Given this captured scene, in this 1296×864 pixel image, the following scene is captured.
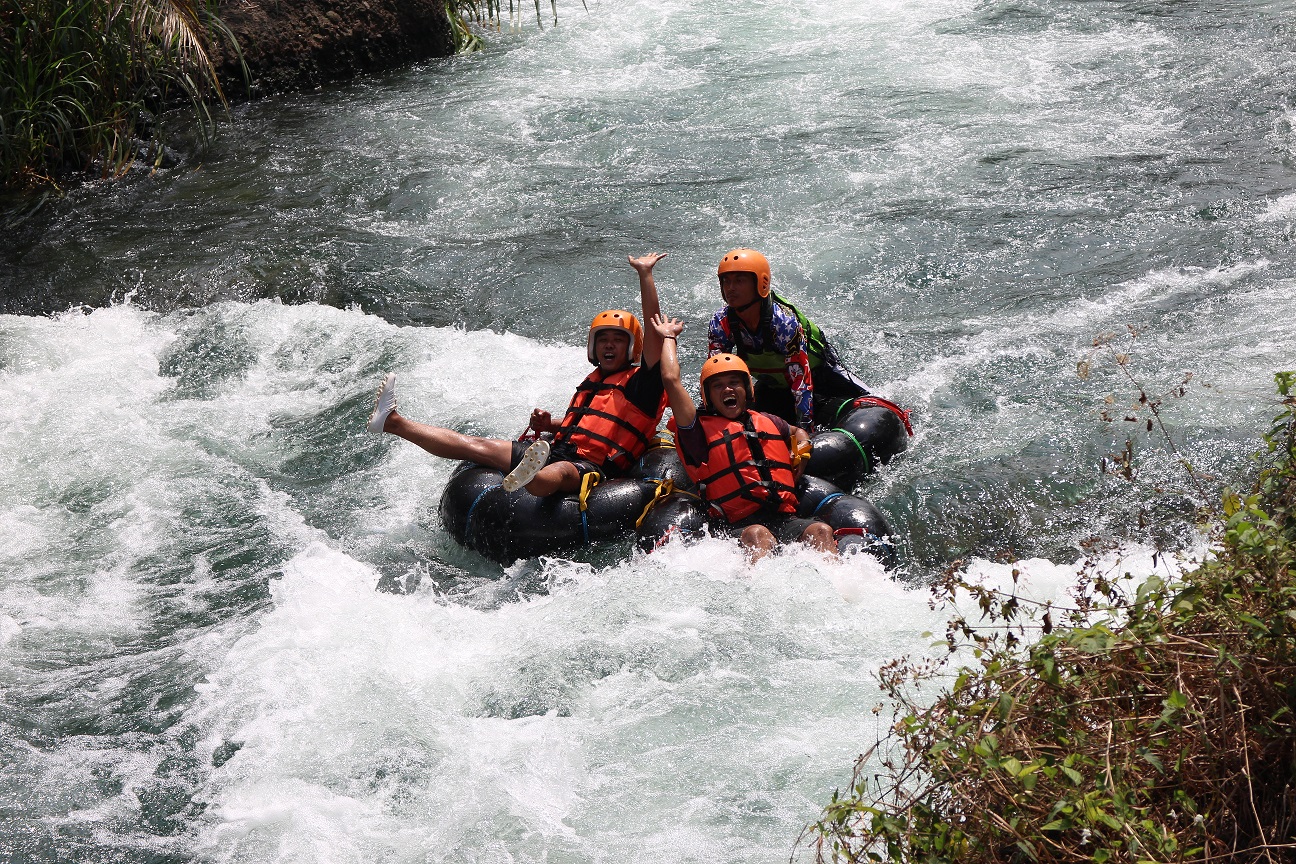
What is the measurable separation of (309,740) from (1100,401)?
15.3 ft

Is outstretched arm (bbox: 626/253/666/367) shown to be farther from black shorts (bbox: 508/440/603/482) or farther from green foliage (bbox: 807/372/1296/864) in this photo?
green foliage (bbox: 807/372/1296/864)

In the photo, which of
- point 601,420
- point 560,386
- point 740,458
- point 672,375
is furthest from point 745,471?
point 560,386

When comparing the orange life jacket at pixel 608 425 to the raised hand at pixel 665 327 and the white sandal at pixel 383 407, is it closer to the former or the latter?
the raised hand at pixel 665 327

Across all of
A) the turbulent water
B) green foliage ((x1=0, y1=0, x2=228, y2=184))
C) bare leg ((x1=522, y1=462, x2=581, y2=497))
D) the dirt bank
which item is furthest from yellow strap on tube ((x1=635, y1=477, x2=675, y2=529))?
the dirt bank

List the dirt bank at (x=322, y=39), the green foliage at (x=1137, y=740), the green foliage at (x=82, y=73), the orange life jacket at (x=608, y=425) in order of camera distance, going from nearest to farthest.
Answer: the green foliage at (x=1137, y=740) → the orange life jacket at (x=608, y=425) → the green foliage at (x=82, y=73) → the dirt bank at (x=322, y=39)

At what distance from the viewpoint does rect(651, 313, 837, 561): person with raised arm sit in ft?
18.2

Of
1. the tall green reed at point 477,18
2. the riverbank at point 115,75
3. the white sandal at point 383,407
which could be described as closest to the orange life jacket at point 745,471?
the white sandal at point 383,407

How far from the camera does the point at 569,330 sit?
26.6ft

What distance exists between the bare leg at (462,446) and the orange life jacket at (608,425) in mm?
304

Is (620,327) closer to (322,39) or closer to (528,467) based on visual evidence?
(528,467)

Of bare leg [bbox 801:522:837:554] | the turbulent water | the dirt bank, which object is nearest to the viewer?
the turbulent water

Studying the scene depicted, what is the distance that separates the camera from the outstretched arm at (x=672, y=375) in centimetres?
579

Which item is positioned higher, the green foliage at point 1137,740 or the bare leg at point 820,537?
the green foliage at point 1137,740

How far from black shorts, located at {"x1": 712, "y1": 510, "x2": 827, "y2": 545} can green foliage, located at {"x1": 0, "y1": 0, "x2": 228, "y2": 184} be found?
249 inches
